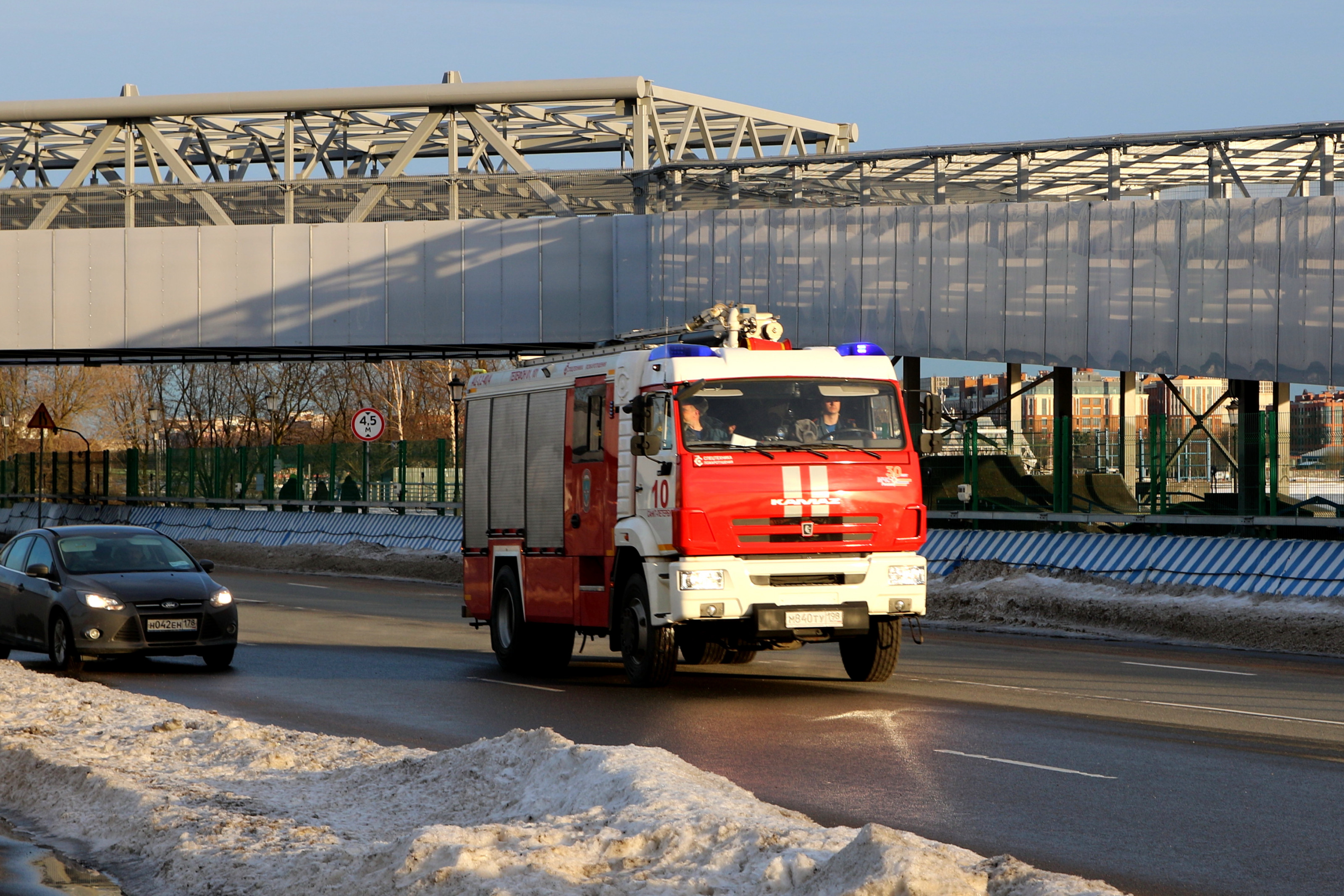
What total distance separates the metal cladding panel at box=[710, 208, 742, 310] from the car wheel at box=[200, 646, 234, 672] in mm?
19706

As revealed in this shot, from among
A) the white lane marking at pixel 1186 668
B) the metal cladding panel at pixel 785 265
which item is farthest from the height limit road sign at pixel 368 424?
the white lane marking at pixel 1186 668

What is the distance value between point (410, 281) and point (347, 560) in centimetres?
674

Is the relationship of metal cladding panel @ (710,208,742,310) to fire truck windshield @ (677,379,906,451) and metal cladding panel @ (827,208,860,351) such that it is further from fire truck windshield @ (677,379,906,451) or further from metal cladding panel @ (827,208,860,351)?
fire truck windshield @ (677,379,906,451)

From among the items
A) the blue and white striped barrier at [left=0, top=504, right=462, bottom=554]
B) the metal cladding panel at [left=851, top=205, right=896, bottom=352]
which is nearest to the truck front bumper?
the blue and white striped barrier at [left=0, top=504, right=462, bottom=554]

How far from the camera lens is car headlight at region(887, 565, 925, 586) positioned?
14148 mm

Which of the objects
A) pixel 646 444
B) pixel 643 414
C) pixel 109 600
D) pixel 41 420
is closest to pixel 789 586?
pixel 646 444

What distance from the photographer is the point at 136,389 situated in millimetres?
97375

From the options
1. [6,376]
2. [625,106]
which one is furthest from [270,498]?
[6,376]

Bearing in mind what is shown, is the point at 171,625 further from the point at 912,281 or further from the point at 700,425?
the point at 912,281

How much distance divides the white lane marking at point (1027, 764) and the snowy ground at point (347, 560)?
23.2 m

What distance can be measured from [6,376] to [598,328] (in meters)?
59.7

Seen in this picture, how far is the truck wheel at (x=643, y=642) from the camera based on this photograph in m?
14.1

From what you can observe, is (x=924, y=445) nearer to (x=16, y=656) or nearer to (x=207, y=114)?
(x=16, y=656)

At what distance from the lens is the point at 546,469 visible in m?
16.2
